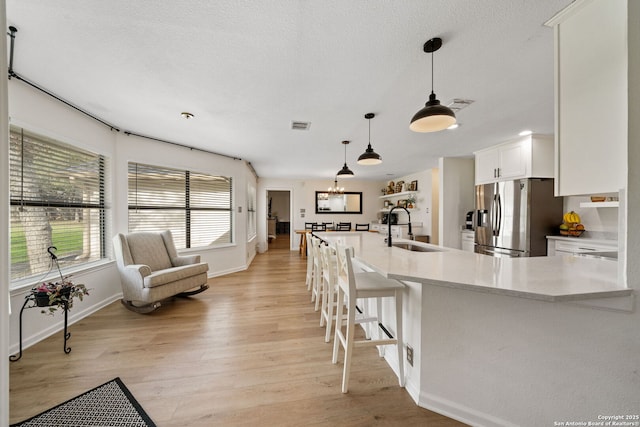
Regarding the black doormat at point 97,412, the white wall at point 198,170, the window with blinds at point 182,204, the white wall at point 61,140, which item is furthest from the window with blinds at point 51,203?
the black doormat at point 97,412

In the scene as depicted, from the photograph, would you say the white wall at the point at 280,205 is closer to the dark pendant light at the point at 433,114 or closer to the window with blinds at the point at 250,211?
the window with blinds at the point at 250,211

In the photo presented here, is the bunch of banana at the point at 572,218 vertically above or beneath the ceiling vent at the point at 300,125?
beneath

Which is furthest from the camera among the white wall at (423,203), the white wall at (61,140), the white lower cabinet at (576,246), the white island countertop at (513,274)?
the white wall at (423,203)

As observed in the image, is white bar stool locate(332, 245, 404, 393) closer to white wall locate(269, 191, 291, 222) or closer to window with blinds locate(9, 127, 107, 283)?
window with blinds locate(9, 127, 107, 283)

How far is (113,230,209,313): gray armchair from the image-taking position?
280 centimetres

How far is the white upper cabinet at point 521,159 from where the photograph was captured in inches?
137

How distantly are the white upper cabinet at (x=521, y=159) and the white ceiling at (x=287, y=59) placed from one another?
0.47m

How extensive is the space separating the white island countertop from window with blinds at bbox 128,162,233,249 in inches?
141

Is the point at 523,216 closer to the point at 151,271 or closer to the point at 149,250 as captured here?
the point at 151,271

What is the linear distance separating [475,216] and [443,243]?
2.77ft

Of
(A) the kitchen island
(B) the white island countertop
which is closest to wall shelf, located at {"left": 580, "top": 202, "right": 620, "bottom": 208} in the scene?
(B) the white island countertop

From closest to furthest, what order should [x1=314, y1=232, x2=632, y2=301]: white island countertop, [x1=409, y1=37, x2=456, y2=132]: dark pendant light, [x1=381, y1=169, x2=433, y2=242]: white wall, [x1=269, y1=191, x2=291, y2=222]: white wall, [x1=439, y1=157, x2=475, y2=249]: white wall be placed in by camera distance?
[x1=314, y1=232, x2=632, y2=301]: white island countertop < [x1=409, y1=37, x2=456, y2=132]: dark pendant light < [x1=439, y1=157, x2=475, y2=249]: white wall < [x1=381, y1=169, x2=433, y2=242]: white wall < [x1=269, y1=191, x2=291, y2=222]: white wall

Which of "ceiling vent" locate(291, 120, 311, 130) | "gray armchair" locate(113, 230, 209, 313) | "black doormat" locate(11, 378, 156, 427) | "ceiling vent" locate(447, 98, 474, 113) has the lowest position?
"black doormat" locate(11, 378, 156, 427)

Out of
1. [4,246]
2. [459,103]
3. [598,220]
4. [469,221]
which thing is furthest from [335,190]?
[4,246]
